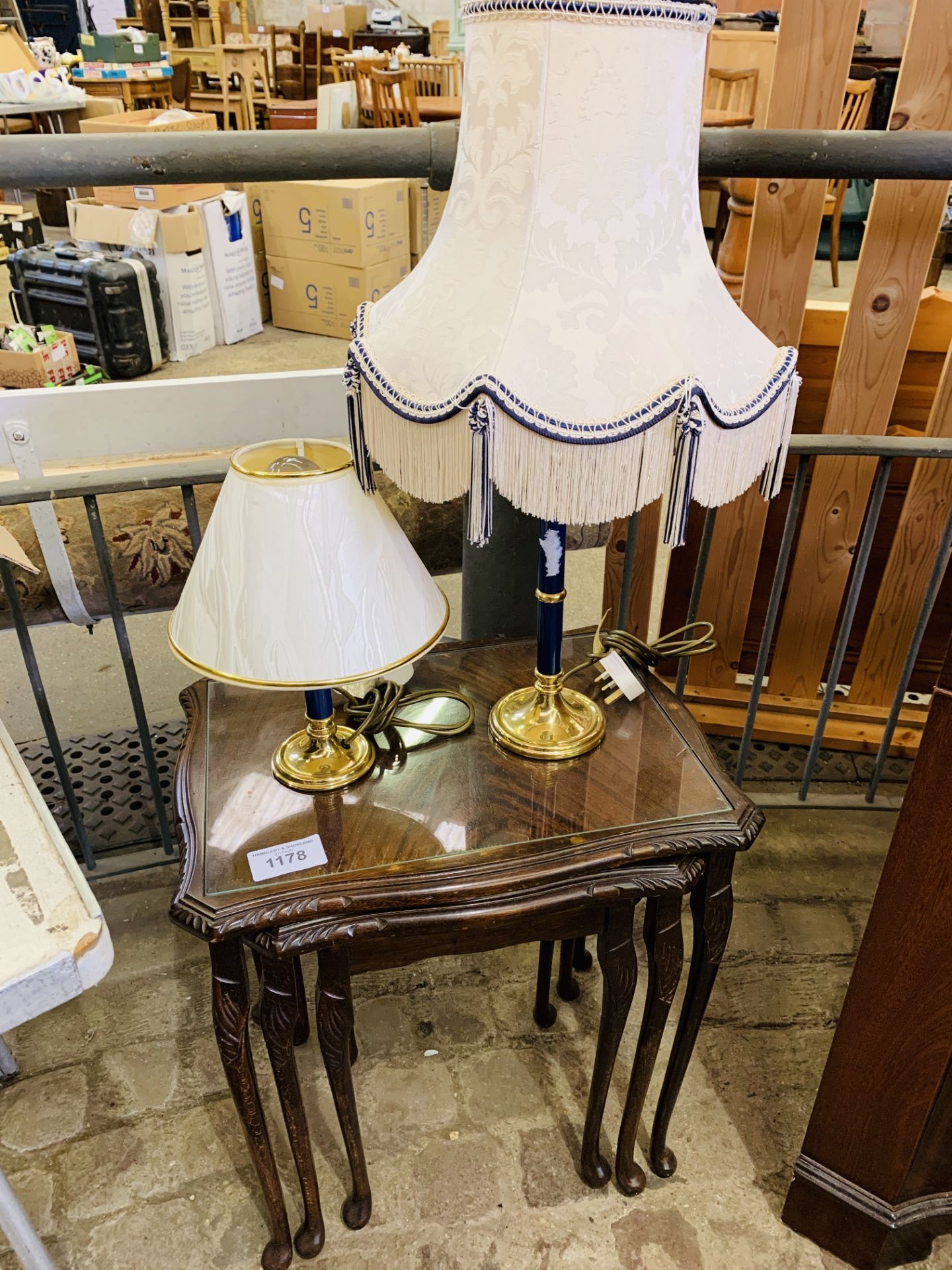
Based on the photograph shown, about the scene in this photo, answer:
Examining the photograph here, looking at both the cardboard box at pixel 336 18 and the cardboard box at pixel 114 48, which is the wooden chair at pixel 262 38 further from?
the cardboard box at pixel 114 48

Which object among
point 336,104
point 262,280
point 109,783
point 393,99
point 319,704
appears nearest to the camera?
point 319,704

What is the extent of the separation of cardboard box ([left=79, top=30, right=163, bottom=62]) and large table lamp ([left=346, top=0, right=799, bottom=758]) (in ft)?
27.6

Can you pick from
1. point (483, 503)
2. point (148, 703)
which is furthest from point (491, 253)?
point (148, 703)

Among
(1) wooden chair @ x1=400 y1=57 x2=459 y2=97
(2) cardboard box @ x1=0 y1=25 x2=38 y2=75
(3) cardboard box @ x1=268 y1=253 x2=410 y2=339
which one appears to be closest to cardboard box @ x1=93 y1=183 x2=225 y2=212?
(3) cardboard box @ x1=268 y1=253 x2=410 y2=339

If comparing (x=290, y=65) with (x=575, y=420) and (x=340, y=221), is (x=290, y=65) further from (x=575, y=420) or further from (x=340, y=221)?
(x=575, y=420)

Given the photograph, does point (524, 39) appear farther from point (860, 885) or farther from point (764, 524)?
point (860, 885)

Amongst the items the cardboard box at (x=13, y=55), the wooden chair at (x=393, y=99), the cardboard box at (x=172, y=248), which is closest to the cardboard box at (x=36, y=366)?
the cardboard box at (x=172, y=248)

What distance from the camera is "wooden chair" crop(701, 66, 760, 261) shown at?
4996 millimetres

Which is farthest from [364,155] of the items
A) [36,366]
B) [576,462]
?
[36,366]

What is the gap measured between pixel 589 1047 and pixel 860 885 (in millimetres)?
679

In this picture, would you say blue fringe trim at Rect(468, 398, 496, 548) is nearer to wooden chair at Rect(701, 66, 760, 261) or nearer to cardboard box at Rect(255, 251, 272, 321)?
cardboard box at Rect(255, 251, 272, 321)

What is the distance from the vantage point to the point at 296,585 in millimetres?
907

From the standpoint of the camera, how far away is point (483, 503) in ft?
2.72

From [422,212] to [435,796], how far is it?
4.43 meters
